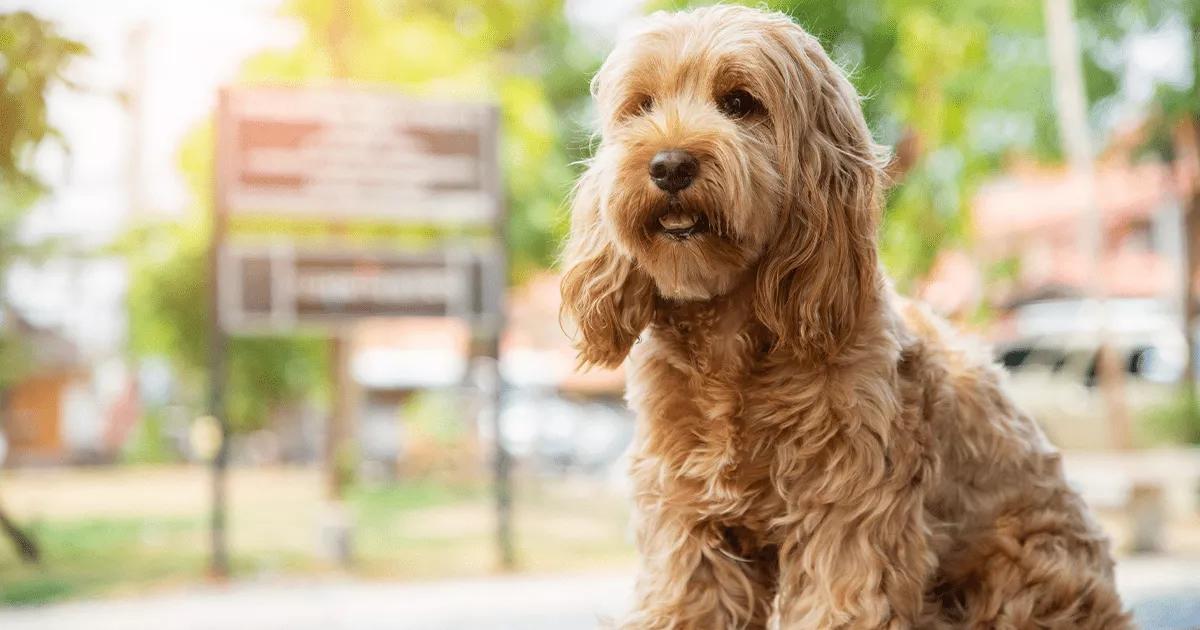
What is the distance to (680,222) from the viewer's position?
1.35 metres

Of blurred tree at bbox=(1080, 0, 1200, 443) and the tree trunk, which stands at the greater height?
blurred tree at bbox=(1080, 0, 1200, 443)

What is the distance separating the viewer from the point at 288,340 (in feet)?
41.2

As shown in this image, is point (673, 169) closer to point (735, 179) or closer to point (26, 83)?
point (735, 179)

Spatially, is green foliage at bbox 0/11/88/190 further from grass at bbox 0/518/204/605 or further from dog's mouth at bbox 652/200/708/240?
grass at bbox 0/518/204/605

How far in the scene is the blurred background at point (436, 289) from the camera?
17.9 ft

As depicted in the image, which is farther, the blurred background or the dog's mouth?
the blurred background

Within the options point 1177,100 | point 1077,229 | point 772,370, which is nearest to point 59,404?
point 1077,229

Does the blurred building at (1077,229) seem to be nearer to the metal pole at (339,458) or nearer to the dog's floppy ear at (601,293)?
the metal pole at (339,458)

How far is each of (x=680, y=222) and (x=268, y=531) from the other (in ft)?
23.4

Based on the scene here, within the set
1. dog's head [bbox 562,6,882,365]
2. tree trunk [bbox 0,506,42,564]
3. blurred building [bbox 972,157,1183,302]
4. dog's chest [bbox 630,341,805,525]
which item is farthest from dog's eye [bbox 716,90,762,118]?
blurred building [bbox 972,157,1183,302]

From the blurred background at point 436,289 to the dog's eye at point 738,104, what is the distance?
9.8 inches

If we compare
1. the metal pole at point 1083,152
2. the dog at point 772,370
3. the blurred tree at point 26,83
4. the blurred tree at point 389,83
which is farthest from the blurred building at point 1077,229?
the dog at point 772,370

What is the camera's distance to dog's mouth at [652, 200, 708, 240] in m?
1.35

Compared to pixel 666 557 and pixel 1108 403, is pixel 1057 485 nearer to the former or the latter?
pixel 666 557
